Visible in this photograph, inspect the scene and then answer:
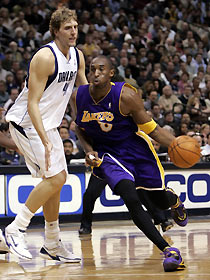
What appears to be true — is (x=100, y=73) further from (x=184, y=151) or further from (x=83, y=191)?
(x=83, y=191)

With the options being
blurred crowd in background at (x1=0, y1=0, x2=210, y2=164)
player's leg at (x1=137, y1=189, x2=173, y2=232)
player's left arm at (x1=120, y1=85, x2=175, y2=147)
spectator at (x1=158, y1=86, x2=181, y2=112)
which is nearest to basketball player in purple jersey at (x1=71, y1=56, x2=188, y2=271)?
player's left arm at (x1=120, y1=85, x2=175, y2=147)

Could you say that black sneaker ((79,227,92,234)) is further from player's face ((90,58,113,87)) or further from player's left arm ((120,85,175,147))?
player's face ((90,58,113,87))

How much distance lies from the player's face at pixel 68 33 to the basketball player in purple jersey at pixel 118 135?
10.7 inches

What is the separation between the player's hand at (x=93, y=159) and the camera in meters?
5.24

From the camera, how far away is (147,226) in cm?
496

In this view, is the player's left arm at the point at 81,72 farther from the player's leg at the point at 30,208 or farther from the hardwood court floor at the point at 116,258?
the hardwood court floor at the point at 116,258

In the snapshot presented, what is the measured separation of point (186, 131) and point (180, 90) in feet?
11.1

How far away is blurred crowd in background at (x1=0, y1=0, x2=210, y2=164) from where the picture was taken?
1263 cm

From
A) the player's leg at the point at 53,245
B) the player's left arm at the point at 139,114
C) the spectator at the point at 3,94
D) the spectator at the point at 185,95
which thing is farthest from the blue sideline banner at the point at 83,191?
the spectator at the point at 185,95

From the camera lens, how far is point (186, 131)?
11781 millimetres

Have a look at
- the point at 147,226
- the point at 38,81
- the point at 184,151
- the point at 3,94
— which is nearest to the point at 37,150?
the point at 38,81

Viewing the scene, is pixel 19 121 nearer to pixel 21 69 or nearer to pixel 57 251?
pixel 57 251

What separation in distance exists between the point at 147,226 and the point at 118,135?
2.81ft

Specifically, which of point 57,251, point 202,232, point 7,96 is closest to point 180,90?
point 7,96
